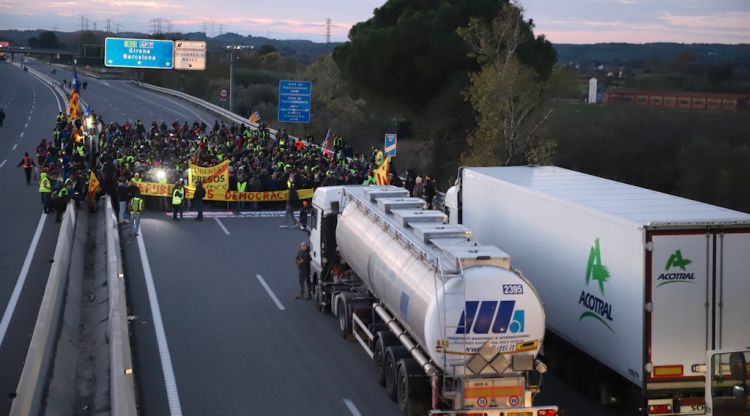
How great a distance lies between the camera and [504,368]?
13258mm

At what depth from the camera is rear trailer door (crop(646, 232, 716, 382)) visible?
13.2 meters

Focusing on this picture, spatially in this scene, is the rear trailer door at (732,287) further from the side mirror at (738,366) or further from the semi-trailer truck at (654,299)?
the side mirror at (738,366)

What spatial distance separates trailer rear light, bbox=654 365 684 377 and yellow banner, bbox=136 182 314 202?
24.5 meters

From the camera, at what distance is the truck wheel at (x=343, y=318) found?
1911cm

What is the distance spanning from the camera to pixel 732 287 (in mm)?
13367

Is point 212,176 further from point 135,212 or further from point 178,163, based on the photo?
point 135,212

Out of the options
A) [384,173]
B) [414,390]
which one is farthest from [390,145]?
[414,390]

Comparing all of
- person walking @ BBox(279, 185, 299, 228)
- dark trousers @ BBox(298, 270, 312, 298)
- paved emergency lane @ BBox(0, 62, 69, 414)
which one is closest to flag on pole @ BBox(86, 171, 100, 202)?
paved emergency lane @ BBox(0, 62, 69, 414)

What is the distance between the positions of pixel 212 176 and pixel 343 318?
18.2 m

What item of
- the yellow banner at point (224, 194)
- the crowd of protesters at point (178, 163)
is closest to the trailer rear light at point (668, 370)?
the crowd of protesters at point (178, 163)

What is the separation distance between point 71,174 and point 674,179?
30.0 meters

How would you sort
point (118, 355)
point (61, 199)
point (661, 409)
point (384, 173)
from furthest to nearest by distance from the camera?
point (384, 173), point (61, 199), point (118, 355), point (661, 409)

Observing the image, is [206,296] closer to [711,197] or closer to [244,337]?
[244,337]

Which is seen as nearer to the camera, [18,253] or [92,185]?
[18,253]
